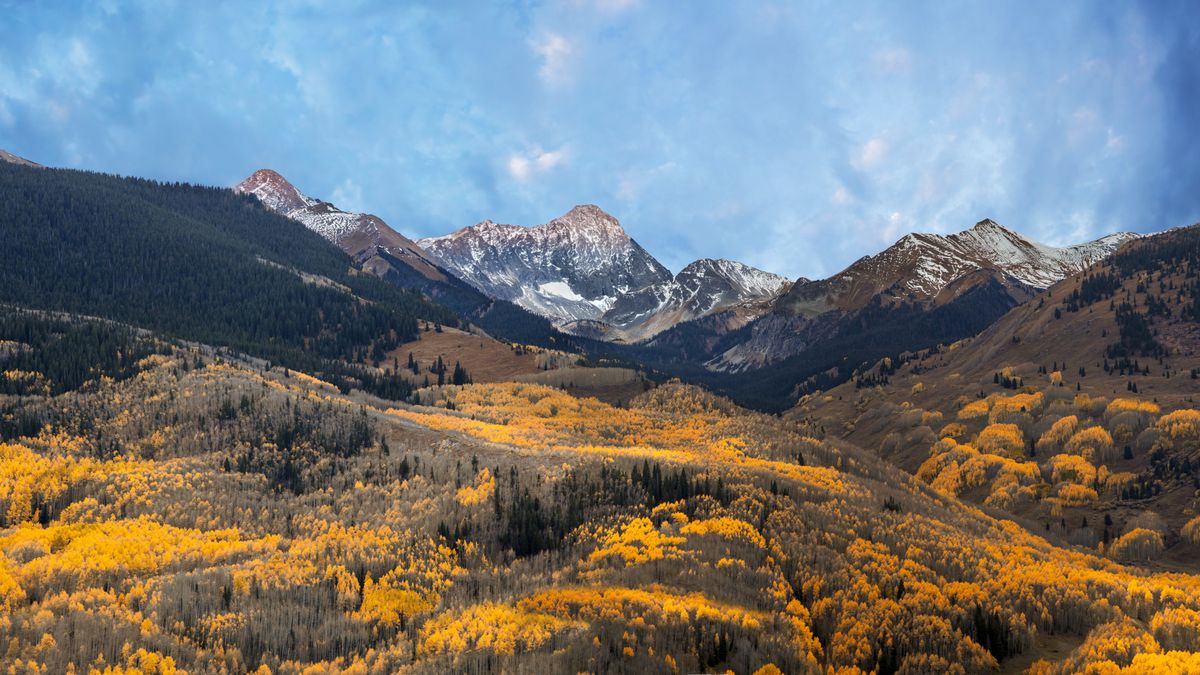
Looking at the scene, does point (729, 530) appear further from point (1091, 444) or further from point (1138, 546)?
point (1091, 444)

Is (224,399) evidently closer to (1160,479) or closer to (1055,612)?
(1055,612)

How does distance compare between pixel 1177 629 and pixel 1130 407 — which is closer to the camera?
pixel 1177 629

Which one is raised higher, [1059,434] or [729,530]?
[1059,434]

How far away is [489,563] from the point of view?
48.9m

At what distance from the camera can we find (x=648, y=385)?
178m

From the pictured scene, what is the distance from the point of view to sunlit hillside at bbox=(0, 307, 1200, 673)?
3139 centimetres

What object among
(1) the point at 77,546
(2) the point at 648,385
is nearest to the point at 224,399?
(1) the point at 77,546

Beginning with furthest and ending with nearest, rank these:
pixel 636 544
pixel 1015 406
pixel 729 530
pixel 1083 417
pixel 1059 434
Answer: pixel 1015 406
pixel 1083 417
pixel 1059 434
pixel 729 530
pixel 636 544

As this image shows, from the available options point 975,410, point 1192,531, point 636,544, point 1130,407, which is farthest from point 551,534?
point 975,410

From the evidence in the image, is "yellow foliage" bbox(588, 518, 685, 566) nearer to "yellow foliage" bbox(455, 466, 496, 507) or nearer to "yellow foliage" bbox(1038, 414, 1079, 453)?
"yellow foliage" bbox(455, 466, 496, 507)

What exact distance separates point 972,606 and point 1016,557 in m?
19.4

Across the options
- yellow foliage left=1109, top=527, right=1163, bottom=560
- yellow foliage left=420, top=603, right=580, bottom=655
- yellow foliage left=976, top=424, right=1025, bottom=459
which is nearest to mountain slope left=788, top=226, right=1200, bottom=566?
yellow foliage left=976, top=424, right=1025, bottom=459

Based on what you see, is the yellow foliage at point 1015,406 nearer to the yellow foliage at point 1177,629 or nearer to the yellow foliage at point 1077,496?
the yellow foliage at point 1077,496

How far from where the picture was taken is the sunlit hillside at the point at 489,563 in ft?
103
